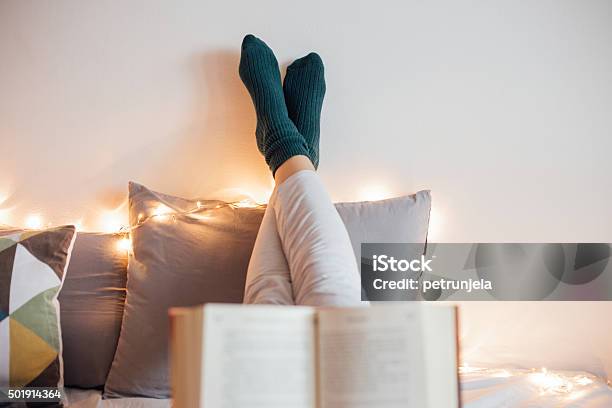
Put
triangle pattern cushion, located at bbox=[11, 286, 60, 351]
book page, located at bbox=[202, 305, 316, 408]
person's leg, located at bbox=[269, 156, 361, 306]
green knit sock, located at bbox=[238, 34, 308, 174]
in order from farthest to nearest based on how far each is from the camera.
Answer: green knit sock, located at bbox=[238, 34, 308, 174] < triangle pattern cushion, located at bbox=[11, 286, 60, 351] < person's leg, located at bbox=[269, 156, 361, 306] < book page, located at bbox=[202, 305, 316, 408]

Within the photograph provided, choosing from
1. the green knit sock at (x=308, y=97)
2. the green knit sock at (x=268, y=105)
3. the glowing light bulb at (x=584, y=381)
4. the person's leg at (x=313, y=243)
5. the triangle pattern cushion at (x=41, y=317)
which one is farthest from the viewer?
the green knit sock at (x=308, y=97)

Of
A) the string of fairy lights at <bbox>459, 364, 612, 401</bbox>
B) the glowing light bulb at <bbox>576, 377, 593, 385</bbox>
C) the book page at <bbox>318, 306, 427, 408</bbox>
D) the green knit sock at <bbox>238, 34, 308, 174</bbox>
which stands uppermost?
the green knit sock at <bbox>238, 34, 308, 174</bbox>

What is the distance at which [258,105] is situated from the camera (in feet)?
5.37

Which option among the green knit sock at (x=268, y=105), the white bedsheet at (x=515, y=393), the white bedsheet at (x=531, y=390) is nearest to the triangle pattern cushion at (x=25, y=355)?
the white bedsheet at (x=515, y=393)

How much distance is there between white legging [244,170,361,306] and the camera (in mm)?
1011

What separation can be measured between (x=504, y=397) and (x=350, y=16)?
4.29 ft

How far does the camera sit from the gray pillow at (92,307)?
1378 millimetres

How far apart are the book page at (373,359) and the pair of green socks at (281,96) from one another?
0.89 meters

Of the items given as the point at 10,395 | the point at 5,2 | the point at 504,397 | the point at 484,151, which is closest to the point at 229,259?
the point at 10,395

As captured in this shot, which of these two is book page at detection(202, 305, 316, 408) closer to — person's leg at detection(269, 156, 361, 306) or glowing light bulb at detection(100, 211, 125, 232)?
person's leg at detection(269, 156, 361, 306)

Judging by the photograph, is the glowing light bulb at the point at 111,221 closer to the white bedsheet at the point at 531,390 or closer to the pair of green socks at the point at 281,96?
the pair of green socks at the point at 281,96

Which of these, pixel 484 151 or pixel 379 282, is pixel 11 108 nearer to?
pixel 379 282

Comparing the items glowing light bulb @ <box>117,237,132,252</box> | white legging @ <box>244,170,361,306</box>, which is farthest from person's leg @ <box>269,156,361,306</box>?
glowing light bulb @ <box>117,237,132,252</box>

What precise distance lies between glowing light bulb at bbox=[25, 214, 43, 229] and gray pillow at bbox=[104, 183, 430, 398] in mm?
418
